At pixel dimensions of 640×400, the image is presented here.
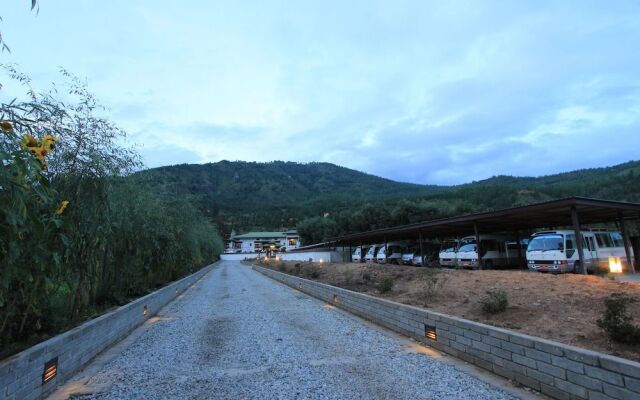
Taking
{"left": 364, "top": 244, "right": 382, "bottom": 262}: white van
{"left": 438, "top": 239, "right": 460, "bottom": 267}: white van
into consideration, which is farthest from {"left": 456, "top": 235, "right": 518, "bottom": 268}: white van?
{"left": 364, "top": 244, "right": 382, "bottom": 262}: white van

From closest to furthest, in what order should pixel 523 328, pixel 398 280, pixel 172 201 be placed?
pixel 523 328
pixel 398 280
pixel 172 201

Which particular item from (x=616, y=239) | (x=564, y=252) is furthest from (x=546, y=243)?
(x=616, y=239)

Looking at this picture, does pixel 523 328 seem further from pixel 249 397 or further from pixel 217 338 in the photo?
pixel 217 338

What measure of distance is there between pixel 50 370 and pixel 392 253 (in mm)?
28530

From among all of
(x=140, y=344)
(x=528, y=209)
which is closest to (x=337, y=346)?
(x=140, y=344)

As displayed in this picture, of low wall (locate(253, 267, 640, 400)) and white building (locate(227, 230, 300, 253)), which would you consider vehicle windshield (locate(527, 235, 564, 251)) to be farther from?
white building (locate(227, 230, 300, 253))

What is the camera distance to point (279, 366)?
6078 millimetres

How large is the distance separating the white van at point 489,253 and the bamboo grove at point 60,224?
1676 cm

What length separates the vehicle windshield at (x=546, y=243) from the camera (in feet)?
52.3

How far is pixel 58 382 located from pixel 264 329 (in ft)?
15.0

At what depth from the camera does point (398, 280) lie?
15.2m

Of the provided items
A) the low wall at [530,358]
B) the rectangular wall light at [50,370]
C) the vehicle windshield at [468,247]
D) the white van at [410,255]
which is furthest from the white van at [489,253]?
the rectangular wall light at [50,370]

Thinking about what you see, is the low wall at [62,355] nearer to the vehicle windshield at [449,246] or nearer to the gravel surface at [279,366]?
the gravel surface at [279,366]

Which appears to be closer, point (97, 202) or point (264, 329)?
point (97, 202)
